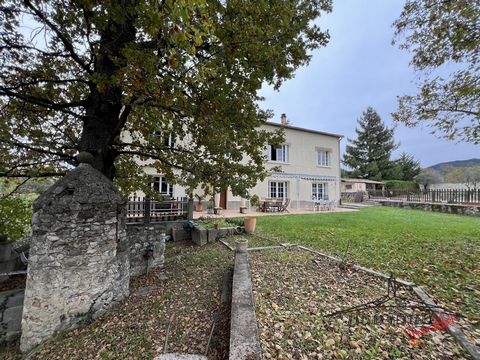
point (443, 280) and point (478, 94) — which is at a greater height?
point (478, 94)

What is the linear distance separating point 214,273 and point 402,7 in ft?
27.1

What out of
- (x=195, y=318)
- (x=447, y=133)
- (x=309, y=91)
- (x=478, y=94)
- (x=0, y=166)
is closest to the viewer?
(x=195, y=318)

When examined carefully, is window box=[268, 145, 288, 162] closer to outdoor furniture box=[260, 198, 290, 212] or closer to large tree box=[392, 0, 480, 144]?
outdoor furniture box=[260, 198, 290, 212]

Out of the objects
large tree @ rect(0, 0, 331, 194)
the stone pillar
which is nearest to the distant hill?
large tree @ rect(0, 0, 331, 194)

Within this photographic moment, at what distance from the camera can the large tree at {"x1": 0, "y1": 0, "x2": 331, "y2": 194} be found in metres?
3.59

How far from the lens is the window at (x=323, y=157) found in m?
20.5

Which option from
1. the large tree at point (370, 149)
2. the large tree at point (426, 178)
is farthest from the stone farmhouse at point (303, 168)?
the large tree at point (426, 178)

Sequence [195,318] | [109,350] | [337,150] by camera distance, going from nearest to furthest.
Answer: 1. [109,350]
2. [195,318]
3. [337,150]

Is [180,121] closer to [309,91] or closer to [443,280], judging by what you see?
[443,280]

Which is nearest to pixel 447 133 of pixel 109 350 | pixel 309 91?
pixel 109 350

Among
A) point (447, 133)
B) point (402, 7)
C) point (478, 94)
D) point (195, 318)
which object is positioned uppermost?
point (402, 7)

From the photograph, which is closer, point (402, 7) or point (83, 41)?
point (83, 41)

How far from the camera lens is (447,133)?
607 centimetres

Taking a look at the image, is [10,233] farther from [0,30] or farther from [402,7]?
[402,7]
